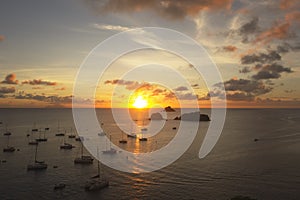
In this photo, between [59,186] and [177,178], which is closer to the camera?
[59,186]

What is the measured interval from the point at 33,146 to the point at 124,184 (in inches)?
3276

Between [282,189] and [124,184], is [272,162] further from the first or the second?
[124,184]

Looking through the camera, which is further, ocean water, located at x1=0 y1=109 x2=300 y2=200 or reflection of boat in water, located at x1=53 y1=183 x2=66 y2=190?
reflection of boat in water, located at x1=53 y1=183 x2=66 y2=190

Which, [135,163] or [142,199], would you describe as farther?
[135,163]

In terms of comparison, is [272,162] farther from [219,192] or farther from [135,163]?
[135,163]

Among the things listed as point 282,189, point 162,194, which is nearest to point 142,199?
point 162,194

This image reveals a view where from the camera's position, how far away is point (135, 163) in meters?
104

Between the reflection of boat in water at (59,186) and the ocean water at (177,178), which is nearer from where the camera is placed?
the ocean water at (177,178)

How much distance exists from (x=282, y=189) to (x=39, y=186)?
64.9 m

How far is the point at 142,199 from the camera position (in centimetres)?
6562

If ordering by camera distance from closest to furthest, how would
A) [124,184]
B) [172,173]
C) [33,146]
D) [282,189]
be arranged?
[282,189] → [124,184] → [172,173] → [33,146]

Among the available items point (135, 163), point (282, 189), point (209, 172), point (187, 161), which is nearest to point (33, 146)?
point (135, 163)

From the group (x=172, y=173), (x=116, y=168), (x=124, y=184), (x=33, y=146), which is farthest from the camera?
(x=33, y=146)

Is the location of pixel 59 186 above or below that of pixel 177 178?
below
